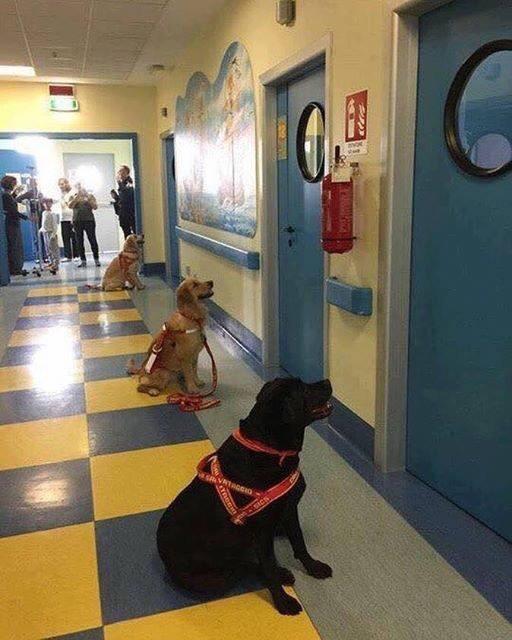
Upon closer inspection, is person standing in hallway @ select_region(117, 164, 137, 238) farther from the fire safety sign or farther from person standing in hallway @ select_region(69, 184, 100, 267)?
the fire safety sign

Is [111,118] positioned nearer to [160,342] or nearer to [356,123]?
[160,342]

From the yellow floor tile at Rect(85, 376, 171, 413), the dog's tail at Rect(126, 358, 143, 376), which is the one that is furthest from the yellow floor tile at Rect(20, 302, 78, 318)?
the yellow floor tile at Rect(85, 376, 171, 413)

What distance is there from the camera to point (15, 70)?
7953mm

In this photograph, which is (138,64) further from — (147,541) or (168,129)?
(147,541)

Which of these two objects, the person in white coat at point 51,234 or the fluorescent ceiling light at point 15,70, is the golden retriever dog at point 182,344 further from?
the person in white coat at point 51,234

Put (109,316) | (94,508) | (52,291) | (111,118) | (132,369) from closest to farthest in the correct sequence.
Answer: (94,508), (132,369), (109,316), (52,291), (111,118)

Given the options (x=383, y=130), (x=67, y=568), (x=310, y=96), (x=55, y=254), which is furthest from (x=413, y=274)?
(x=55, y=254)

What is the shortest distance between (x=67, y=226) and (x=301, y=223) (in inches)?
367

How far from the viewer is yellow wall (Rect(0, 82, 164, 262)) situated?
8.76 metres

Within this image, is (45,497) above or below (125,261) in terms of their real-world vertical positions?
below

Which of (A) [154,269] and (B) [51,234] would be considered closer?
(A) [154,269]

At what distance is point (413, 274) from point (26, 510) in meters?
2.11

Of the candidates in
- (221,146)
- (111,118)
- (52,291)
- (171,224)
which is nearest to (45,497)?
(221,146)

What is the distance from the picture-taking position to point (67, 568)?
228 centimetres
